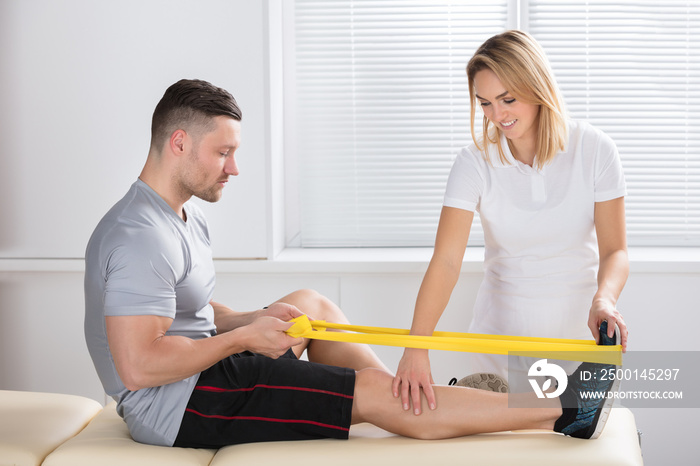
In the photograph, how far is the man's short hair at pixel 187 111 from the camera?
1784 mm

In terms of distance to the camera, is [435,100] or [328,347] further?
[435,100]

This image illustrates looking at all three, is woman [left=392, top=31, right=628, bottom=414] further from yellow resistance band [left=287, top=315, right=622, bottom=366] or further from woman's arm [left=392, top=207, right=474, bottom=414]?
yellow resistance band [left=287, top=315, right=622, bottom=366]

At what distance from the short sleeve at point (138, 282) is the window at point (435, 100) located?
1.48 metres

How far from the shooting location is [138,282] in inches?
62.7

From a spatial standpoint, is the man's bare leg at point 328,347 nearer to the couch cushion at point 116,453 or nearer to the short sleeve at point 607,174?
the couch cushion at point 116,453

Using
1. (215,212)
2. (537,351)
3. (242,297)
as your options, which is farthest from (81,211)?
(537,351)

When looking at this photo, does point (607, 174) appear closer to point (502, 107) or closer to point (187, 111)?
point (502, 107)

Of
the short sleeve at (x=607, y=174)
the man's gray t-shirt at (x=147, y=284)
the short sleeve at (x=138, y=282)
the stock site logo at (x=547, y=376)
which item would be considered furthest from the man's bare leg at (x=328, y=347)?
the short sleeve at (x=607, y=174)

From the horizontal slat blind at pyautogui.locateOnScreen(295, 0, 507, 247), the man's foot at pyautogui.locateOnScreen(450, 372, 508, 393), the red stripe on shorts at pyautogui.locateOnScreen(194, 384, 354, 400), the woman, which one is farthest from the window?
the red stripe on shorts at pyautogui.locateOnScreen(194, 384, 354, 400)

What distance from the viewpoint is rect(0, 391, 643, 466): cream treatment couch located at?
160cm

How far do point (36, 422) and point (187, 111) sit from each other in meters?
0.90

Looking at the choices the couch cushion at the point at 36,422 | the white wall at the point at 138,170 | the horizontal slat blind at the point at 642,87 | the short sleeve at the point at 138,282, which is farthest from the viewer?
the horizontal slat blind at the point at 642,87

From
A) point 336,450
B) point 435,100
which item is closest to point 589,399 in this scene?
point 336,450

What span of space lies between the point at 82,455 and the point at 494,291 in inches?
46.8
